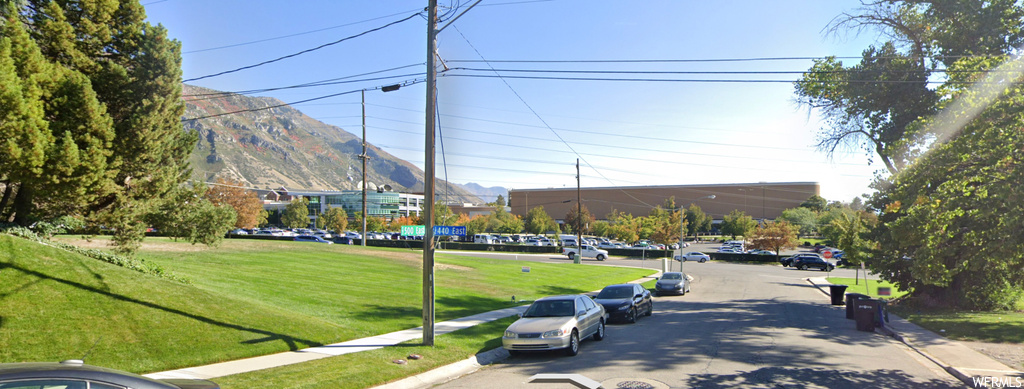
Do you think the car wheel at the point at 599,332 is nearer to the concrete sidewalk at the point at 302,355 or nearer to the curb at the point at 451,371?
the curb at the point at 451,371

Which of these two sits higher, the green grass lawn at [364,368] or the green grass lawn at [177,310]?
the green grass lawn at [177,310]

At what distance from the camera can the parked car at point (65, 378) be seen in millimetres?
4067

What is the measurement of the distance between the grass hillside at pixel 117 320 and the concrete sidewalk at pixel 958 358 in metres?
13.0

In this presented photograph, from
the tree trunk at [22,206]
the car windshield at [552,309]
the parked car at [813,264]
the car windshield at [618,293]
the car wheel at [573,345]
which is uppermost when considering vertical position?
the tree trunk at [22,206]

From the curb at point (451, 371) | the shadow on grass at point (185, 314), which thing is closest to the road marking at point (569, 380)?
the curb at point (451, 371)

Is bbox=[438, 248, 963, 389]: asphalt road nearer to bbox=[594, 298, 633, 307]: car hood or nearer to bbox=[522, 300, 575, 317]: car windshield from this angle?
bbox=[594, 298, 633, 307]: car hood

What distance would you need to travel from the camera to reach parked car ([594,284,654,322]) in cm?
1850

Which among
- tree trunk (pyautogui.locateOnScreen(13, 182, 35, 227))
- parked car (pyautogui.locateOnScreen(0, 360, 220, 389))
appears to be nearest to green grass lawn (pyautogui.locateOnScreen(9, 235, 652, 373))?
tree trunk (pyautogui.locateOnScreen(13, 182, 35, 227))

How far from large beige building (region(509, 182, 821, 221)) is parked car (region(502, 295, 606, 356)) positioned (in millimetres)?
88641

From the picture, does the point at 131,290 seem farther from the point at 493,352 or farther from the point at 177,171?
the point at 493,352

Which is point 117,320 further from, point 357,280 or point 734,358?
point 357,280

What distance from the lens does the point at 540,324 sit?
13180 mm

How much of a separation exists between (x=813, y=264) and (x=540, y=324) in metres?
48.2

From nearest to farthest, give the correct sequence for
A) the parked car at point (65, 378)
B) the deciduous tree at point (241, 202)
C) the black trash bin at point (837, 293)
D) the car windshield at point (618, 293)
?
1. the parked car at point (65, 378)
2. the car windshield at point (618, 293)
3. the black trash bin at point (837, 293)
4. the deciduous tree at point (241, 202)
